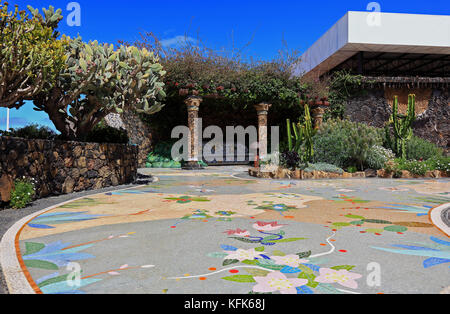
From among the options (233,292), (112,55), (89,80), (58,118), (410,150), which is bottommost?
(233,292)

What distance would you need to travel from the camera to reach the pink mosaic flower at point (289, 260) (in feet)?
10.2

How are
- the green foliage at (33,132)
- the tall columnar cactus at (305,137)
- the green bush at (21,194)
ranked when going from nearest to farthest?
the green bush at (21,194)
the green foliage at (33,132)
the tall columnar cactus at (305,137)

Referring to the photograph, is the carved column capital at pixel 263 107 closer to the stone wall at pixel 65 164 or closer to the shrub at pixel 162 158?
the shrub at pixel 162 158

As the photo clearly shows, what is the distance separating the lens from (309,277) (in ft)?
9.14

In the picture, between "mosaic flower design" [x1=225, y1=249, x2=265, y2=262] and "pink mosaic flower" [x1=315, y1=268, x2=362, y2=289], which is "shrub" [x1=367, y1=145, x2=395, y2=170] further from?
"pink mosaic flower" [x1=315, y1=268, x2=362, y2=289]

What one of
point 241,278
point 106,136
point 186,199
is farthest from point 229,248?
point 106,136

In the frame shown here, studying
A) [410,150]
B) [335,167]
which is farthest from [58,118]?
[410,150]

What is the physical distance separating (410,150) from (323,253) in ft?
45.0

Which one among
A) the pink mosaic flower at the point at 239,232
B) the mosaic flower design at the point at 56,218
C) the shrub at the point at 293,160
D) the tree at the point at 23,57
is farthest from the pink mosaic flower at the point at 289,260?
the shrub at the point at 293,160

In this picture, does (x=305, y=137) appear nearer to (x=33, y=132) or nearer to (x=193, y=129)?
(x=193, y=129)

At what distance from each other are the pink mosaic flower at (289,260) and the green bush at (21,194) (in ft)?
17.0

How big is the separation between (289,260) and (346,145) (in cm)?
1093

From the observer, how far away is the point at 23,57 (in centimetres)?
670

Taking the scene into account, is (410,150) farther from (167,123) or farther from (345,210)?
(167,123)
